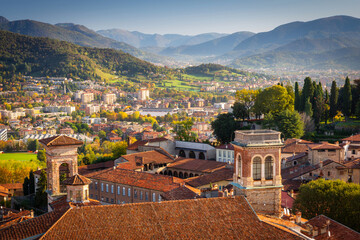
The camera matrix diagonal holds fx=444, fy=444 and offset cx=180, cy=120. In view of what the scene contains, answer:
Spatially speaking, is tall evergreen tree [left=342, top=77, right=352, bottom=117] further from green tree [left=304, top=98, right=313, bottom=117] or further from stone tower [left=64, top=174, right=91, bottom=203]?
stone tower [left=64, top=174, right=91, bottom=203]

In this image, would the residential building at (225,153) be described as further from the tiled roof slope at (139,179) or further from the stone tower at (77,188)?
the stone tower at (77,188)

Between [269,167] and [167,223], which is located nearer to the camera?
[167,223]

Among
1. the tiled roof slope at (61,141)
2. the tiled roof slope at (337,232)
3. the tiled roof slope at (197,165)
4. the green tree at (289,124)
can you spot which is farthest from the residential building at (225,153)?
the tiled roof slope at (337,232)

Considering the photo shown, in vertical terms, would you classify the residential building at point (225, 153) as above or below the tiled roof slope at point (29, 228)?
below

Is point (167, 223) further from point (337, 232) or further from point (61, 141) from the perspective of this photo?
point (61, 141)

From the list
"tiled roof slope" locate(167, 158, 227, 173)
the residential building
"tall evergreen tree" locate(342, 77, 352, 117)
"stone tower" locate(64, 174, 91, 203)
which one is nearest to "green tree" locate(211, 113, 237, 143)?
the residential building

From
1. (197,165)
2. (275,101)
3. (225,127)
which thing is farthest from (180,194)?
(275,101)
